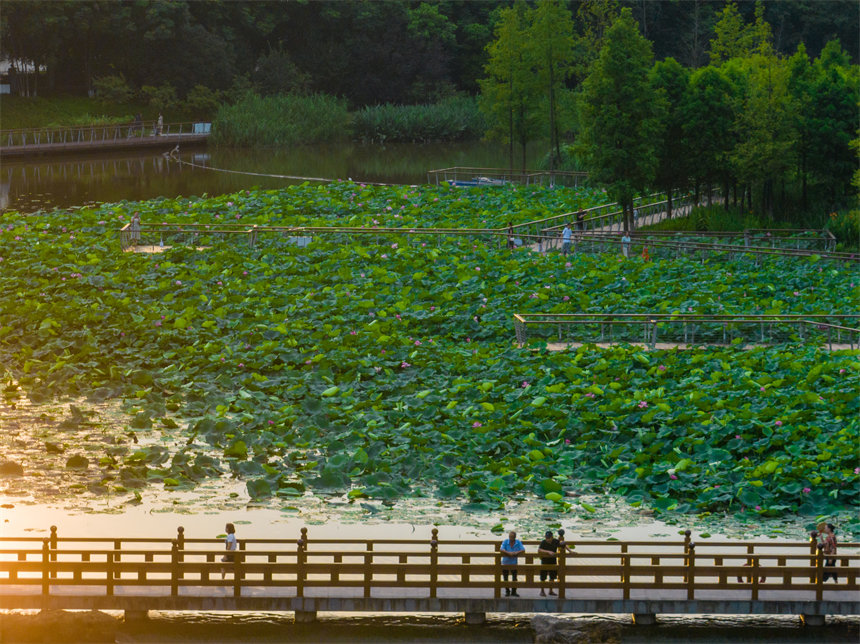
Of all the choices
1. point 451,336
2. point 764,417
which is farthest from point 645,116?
point 764,417

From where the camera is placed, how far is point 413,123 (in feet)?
299

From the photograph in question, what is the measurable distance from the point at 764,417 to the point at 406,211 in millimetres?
26219

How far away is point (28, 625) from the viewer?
16.9 m

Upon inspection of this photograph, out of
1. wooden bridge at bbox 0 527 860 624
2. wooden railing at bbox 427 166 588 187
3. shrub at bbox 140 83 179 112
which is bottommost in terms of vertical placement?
wooden bridge at bbox 0 527 860 624

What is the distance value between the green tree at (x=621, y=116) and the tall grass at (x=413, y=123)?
4561 centimetres

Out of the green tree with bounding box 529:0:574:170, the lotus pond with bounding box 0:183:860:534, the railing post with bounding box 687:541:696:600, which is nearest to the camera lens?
the railing post with bounding box 687:541:696:600

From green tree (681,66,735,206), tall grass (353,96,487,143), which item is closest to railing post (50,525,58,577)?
green tree (681,66,735,206)

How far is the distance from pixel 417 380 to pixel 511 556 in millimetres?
10008

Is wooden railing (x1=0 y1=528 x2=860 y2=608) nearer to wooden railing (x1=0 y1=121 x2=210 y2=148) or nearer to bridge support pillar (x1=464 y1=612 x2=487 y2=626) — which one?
bridge support pillar (x1=464 y1=612 x2=487 y2=626)

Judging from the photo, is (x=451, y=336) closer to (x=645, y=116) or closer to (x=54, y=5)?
(x=645, y=116)

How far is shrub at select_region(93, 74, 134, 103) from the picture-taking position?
87.5 metres

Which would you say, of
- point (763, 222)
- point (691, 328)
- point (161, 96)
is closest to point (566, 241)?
point (691, 328)

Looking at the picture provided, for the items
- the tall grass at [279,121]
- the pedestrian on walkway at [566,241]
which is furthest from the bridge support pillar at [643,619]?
the tall grass at [279,121]

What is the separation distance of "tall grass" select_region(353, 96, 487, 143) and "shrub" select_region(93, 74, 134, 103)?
15.6m
